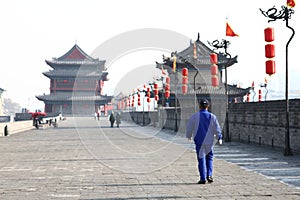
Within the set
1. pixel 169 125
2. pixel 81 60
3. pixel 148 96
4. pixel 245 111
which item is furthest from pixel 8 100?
pixel 245 111

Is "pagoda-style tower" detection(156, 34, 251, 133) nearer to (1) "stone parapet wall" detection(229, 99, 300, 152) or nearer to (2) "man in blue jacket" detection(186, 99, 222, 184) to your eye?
(1) "stone parapet wall" detection(229, 99, 300, 152)

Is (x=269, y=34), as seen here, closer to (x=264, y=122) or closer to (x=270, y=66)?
(x=270, y=66)

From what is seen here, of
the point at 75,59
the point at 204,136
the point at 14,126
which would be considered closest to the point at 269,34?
the point at 204,136

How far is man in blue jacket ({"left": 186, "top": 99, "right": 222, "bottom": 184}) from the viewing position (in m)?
8.02

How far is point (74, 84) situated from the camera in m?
84.2

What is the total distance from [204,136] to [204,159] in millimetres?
434

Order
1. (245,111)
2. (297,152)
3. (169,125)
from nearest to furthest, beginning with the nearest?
(297,152) → (245,111) → (169,125)

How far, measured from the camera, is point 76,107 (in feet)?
275

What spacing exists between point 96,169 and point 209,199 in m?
4.44

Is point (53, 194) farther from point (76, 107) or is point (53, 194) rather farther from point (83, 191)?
point (76, 107)

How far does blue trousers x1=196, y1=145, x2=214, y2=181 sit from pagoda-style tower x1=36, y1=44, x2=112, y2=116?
75.2 meters

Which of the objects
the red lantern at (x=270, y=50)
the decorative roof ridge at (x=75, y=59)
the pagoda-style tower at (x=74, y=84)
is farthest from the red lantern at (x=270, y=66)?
the decorative roof ridge at (x=75, y=59)

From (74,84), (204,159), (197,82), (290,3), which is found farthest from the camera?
(74,84)

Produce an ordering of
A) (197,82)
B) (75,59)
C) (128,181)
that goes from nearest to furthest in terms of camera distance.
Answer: (128,181) < (197,82) < (75,59)
